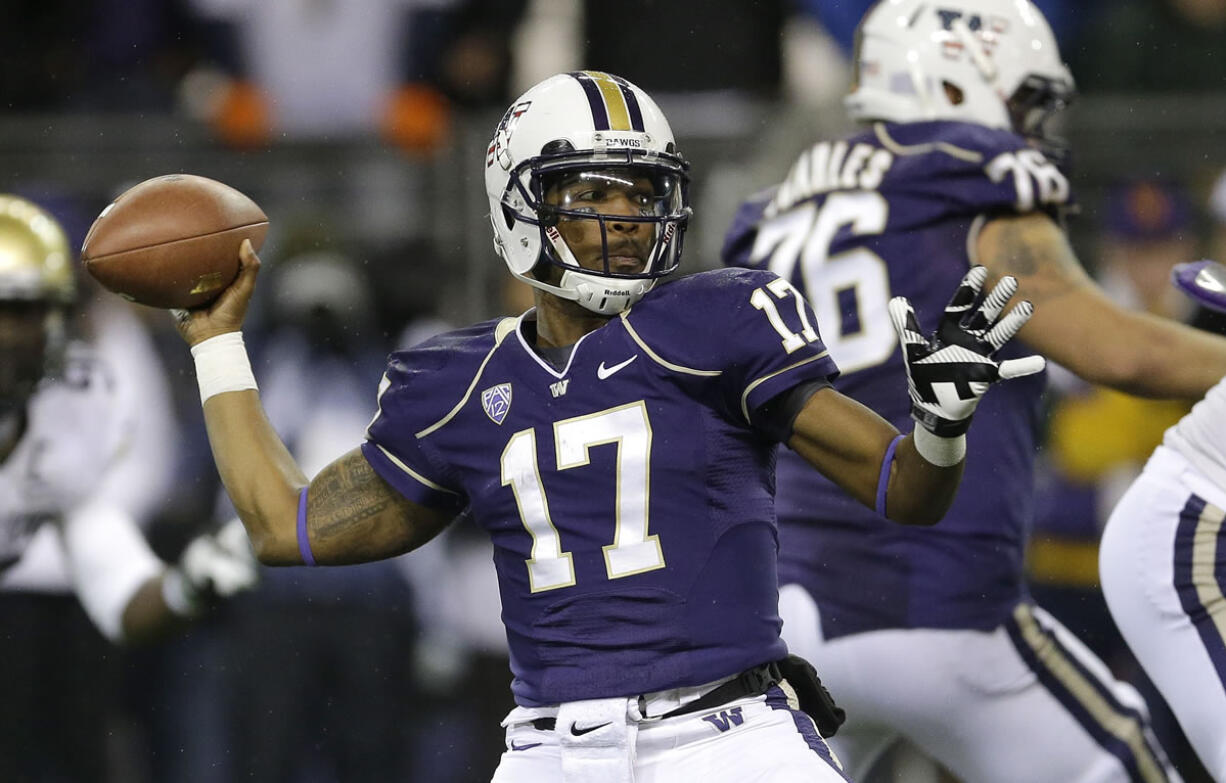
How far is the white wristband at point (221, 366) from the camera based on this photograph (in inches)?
149

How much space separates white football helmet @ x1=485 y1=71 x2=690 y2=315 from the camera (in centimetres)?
348

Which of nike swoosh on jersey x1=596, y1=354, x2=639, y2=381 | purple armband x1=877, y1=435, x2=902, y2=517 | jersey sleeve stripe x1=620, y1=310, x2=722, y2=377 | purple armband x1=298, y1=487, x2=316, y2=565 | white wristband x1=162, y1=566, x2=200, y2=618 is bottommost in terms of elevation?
white wristband x1=162, y1=566, x2=200, y2=618

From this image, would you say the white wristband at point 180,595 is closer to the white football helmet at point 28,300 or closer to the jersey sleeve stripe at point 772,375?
the white football helmet at point 28,300

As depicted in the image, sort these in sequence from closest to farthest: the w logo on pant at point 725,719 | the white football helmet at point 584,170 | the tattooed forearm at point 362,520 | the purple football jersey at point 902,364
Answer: the w logo on pant at point 725,719, the white football helmet at point 584,170, the tattooed forearm at point 362,520, the purple football jersey at point 902,364

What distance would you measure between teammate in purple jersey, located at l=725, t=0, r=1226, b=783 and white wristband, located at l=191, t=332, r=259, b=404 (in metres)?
1.45

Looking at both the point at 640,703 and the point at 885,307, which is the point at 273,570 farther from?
the point at 640,703

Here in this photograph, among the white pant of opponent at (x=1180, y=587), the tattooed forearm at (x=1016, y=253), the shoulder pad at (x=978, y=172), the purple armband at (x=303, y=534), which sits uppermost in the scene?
the shoulder pad at (x=978, y=172)

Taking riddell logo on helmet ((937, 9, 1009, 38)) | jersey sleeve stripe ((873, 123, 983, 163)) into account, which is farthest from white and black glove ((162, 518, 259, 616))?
riddell logo on helmet ((937, 9, 1009, 38))

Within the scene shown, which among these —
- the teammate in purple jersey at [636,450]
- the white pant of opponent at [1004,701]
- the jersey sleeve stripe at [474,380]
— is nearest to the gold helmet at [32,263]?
the teammate in purple jersey at [636,450]

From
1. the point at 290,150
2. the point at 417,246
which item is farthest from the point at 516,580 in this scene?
the point at 290,150

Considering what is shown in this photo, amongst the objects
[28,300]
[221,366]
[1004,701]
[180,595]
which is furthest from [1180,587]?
[28,300]

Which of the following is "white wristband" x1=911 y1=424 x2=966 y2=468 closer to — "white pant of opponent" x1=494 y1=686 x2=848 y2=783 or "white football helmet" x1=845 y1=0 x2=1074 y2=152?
"white pant of opponent" x1=494 y1=686 x2=848 y2=783

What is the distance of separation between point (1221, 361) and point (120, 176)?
4997mm

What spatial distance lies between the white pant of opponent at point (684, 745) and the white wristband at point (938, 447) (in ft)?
1.90
